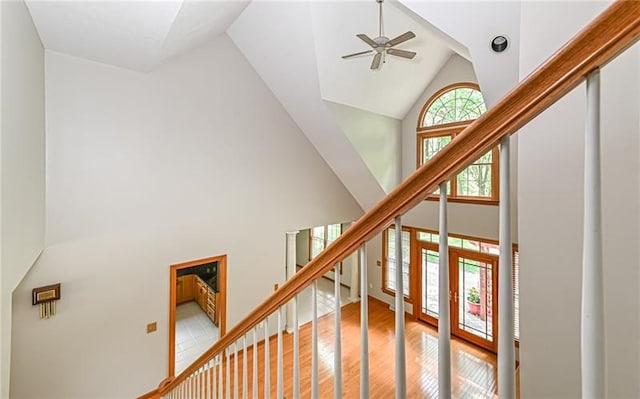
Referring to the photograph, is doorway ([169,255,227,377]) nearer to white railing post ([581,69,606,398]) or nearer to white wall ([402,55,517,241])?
white wall ([402,55,517,241])

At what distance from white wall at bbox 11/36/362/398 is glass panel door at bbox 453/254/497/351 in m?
3.28

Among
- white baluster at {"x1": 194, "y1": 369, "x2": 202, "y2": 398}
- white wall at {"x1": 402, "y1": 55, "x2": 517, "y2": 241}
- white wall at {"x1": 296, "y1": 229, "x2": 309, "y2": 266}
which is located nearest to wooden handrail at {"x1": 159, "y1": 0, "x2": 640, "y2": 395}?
Result: white baluster at {"x1": 194, "y1": 369, "x2": 202, "y2": 398}

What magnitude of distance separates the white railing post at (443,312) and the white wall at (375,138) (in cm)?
412

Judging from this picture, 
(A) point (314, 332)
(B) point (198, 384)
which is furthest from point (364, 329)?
(B) point (198, 384)

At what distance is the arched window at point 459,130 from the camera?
182 inches

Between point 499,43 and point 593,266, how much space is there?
2894 millimetres

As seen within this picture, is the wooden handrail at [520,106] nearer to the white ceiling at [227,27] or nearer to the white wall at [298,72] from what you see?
the white ceiling at [227,27]

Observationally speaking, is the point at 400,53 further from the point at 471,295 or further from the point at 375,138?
the point at 471,295

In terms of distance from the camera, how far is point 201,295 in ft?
24.0

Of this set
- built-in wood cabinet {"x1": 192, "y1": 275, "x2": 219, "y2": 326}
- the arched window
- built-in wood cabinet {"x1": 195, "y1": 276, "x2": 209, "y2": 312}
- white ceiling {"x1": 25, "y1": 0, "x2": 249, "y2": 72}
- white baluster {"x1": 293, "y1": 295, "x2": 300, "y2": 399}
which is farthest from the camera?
built-in wood cabinet {"x1": 195, "y1": 276, "x2": 209, "y2": 312}

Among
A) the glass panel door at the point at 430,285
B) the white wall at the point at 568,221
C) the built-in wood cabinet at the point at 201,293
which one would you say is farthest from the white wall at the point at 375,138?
the built-in wood cabinet at the point at 201,293

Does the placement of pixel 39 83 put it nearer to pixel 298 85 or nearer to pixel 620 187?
pixel 298 85

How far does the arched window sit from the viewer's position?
182 inches

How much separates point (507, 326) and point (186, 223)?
451 cm
